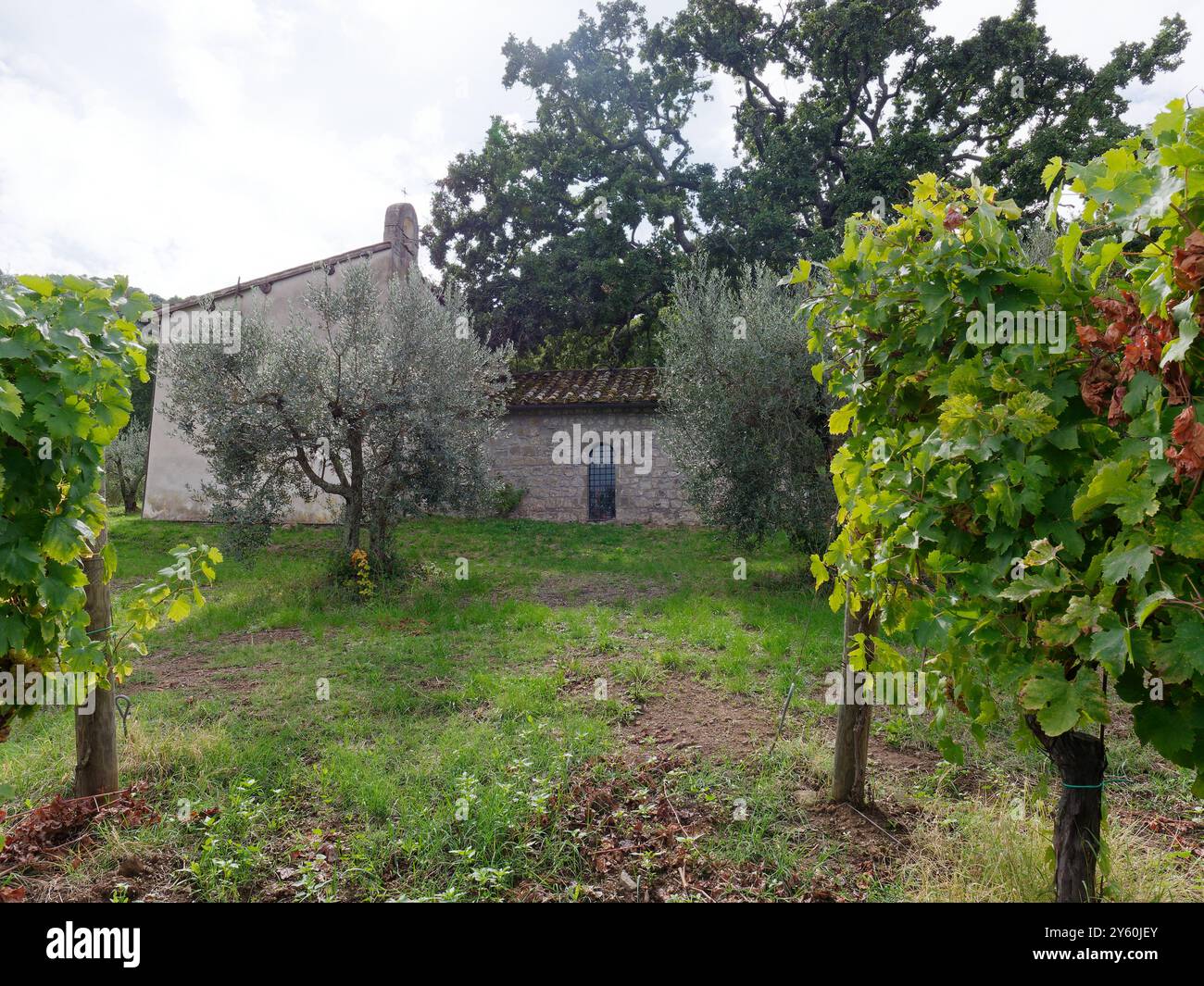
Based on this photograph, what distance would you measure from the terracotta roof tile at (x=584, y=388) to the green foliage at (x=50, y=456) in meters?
14.9

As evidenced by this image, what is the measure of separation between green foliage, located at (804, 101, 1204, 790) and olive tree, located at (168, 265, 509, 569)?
27.1ft

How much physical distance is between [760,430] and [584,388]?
890cm

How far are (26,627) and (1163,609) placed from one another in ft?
12.2

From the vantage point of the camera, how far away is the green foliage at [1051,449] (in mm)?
1776

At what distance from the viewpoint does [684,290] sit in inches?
497

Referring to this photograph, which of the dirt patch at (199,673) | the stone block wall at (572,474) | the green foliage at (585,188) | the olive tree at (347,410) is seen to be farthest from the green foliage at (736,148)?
the dirt patch at (199,673)

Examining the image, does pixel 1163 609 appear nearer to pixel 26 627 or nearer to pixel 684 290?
pixel 26 627

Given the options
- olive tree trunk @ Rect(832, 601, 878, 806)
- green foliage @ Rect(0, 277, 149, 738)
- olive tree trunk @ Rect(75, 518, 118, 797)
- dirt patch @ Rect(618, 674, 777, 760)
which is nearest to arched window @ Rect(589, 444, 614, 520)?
dirt patch @ Rect(618, 674, 777, 760)

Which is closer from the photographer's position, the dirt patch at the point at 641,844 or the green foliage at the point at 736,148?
the dirt patch at the point at 641,844

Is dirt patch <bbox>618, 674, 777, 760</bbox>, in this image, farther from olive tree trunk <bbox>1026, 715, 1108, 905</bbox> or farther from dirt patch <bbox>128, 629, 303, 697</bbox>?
dirt patch <bbox>128, 629, 303, 697</bbox>

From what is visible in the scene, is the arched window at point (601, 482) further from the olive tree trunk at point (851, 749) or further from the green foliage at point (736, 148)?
the olive tree trunk at point (851, 749)
